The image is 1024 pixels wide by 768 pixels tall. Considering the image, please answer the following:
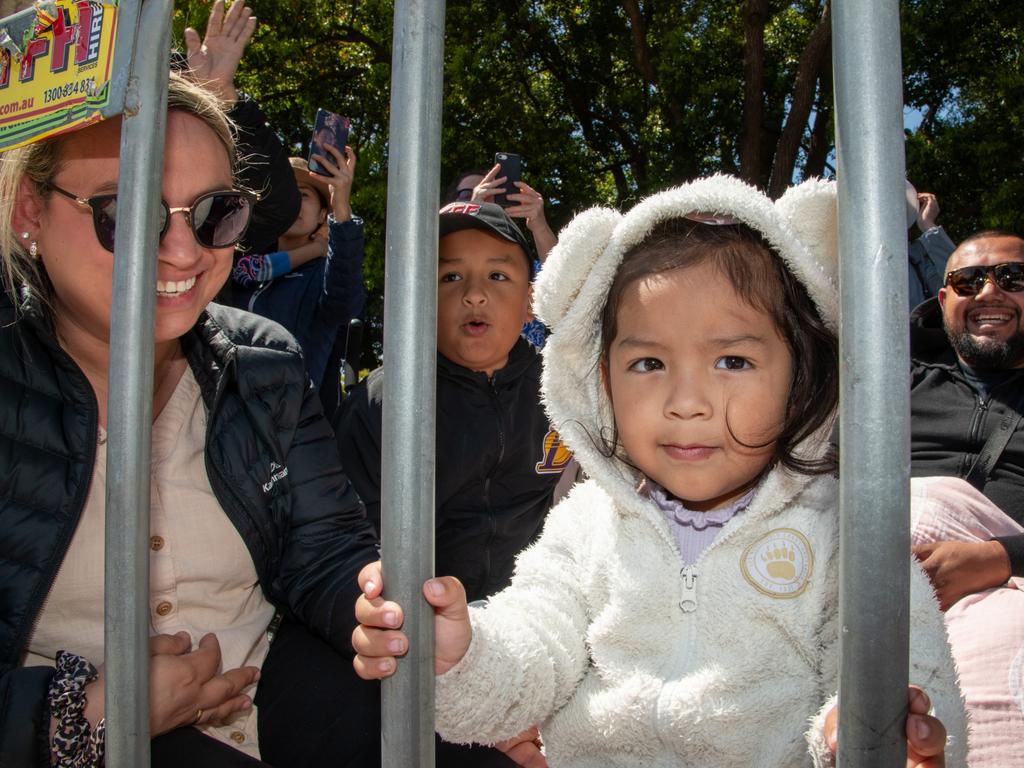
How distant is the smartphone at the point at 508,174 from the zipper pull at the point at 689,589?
232 cm

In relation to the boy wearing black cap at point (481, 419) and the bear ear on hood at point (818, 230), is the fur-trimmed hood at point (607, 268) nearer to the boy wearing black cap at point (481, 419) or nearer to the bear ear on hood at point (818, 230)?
the bear ear on hood at point (818, 230)

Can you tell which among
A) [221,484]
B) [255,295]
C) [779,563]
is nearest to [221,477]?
[221,484]

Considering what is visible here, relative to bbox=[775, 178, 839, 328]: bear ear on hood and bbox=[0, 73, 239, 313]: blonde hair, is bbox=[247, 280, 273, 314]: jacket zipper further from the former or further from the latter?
bbox=[775, 178, 839, 328]: bear ear on hood

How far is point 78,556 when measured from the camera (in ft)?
5.08

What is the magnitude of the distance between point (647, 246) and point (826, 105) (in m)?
8.92

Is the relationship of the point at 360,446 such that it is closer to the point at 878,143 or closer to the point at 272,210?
the point at 272,210

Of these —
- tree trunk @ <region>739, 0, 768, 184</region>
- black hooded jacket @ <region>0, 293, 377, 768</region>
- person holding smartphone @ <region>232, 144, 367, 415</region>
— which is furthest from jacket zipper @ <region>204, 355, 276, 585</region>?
tree trunk @ <region>739, 0, 768, 184</region>

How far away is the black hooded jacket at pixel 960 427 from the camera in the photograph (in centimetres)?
286

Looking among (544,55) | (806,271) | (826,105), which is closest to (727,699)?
(806,271)

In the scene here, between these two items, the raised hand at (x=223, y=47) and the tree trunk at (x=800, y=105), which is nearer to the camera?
the raised hand at (x=223, y=47)

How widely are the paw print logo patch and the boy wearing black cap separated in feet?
4.35

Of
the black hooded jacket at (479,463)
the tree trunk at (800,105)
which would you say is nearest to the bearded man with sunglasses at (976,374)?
the black hooded jacket at (479,463)

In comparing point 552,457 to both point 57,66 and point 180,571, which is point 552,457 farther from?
point 57,66

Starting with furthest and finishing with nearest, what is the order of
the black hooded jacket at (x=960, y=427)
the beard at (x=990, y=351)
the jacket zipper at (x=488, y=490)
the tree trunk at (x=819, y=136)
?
the tree trunk at (x=819, y=136)
the beard at (x=990, y=351)
the black hooded jacket at (x=960, y=427)
the jacket zipper at (x=488, y=490)
